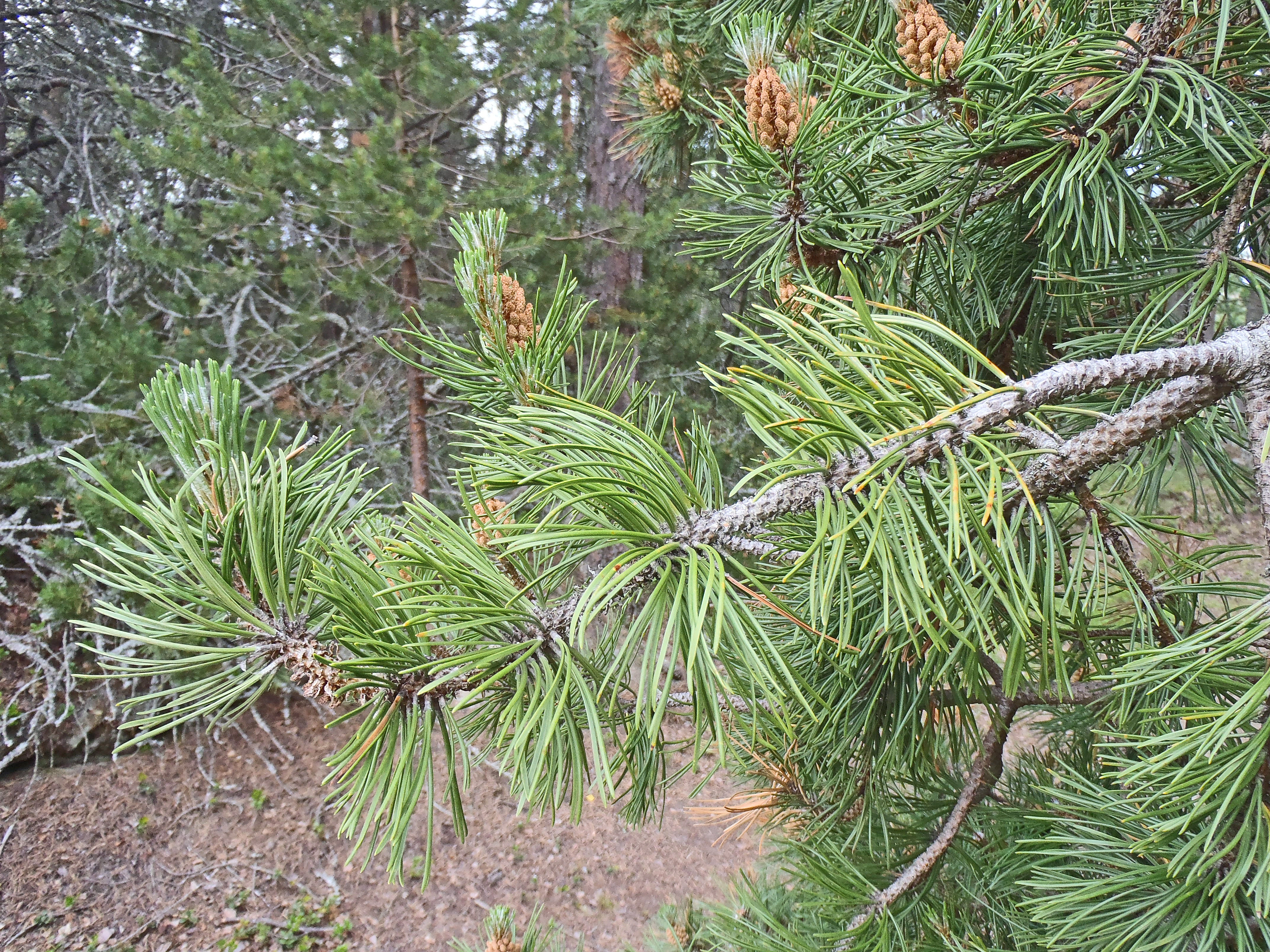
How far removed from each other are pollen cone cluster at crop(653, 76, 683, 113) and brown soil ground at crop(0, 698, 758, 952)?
2527 millimetres

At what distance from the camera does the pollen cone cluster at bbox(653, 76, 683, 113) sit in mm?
1914

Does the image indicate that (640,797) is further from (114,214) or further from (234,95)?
(114,214)

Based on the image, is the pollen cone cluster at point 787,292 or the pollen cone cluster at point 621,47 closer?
the pollen cone cluster at point 787,292

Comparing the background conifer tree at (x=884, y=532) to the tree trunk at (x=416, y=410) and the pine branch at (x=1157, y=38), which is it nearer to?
the pine branch at (x=1157, y=38)

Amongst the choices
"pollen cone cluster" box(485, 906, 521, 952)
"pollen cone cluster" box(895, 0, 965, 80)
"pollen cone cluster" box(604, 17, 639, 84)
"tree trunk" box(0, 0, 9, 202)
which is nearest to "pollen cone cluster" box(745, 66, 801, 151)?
"pollen cone cluster" box(895, 0, 965, 80)

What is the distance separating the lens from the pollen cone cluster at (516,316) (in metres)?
0.89

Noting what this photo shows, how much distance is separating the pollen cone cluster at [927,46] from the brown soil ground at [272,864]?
2.63 metres

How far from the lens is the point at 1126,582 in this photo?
2.31 ft

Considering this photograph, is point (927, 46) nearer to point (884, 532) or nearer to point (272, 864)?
point (884, 532)

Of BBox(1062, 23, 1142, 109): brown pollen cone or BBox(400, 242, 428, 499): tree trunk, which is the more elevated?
BBox(1062, 23, 1142, 109): brown pollen cone

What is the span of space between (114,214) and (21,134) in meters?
2.19

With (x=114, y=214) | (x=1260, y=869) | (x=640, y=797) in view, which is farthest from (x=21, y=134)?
(x=1260, y=869)

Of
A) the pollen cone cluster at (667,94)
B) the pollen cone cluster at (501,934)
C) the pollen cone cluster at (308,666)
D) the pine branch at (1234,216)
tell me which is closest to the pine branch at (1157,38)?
the pine branch at (1234,216)

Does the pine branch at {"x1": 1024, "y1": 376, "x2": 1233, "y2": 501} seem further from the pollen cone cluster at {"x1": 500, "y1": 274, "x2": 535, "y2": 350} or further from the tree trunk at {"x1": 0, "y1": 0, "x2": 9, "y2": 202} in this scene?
the tree trunk at {"x1": 0, "y1": 0, "x2": 9, "y2": 202}
